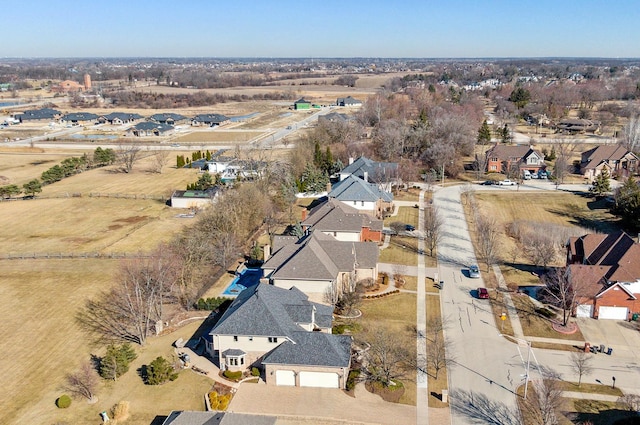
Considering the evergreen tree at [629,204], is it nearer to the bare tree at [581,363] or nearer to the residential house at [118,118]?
the bare tree at [581,363]

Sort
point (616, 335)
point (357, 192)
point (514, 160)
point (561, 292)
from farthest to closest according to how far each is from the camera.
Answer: point (514, 160) < point (357, 192) < point (561, 292) < point (616, 335)

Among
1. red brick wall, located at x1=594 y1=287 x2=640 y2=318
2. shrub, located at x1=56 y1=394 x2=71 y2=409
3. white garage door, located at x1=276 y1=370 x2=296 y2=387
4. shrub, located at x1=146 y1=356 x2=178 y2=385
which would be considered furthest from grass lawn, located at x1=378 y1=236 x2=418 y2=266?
shrub, located at x1=56 y1=394 x2=71 y2=409

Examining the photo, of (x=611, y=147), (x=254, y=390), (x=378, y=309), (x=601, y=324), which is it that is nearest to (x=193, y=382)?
(x=254, y=390)

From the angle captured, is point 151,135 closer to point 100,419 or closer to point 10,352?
point 10,352

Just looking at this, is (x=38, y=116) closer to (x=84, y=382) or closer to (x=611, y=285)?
(x=84, y=382)

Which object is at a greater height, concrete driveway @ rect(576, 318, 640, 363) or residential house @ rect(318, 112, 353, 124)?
residential house @ rect(318, 112, 353, 124)

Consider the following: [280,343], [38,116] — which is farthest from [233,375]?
[38,116]

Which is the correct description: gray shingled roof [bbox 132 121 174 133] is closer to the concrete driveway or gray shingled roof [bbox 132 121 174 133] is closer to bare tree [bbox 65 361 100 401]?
bare tree [bbox 65 361 100 401]
